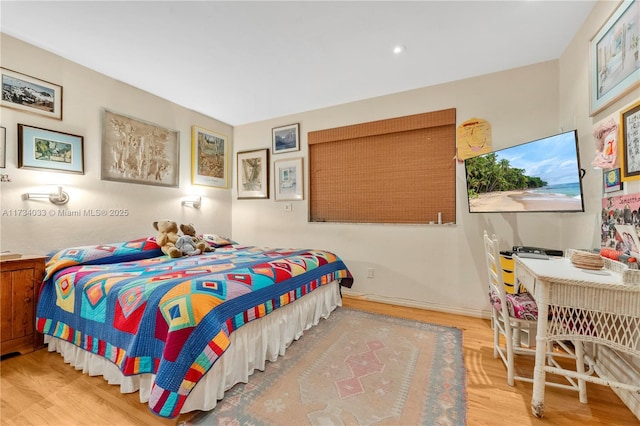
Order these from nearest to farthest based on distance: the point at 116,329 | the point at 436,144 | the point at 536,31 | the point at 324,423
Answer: the point at 324,423 < the point at 116,329 < the point at 536,31 < the point at 436,144

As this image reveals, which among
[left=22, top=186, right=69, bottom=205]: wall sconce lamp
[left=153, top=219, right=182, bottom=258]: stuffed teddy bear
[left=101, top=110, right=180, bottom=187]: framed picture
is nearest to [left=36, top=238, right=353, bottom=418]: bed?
[left=153, top=219, right=182, bottom=258]: stuffed teddy bear

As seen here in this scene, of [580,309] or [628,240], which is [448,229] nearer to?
[628,240]

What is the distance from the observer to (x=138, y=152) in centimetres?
316

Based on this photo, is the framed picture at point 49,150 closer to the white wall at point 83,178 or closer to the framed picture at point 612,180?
the white wall at point 83,178

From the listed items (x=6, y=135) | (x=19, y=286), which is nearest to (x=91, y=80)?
(x=6, y=135)

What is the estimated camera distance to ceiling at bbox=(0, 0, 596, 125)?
77.3 inches

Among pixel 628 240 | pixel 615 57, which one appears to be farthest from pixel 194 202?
pixel 615 57

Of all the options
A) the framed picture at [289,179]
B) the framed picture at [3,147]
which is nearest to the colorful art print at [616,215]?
the framed picture at [289,179]

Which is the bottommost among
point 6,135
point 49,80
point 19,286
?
point 19,286

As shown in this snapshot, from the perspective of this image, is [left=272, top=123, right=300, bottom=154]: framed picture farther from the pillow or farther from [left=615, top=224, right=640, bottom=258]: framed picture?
[left=615, top=224, right=640, bottom=258]: framed picture

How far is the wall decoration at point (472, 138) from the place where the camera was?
283 cm

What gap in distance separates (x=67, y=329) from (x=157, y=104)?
2700 mm

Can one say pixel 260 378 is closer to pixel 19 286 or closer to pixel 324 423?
pixel 324 423

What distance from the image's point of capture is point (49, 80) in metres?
2.48
